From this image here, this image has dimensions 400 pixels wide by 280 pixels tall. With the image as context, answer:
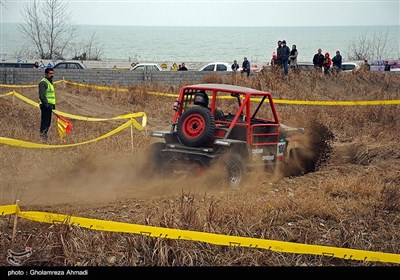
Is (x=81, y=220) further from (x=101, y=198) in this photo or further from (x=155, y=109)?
(x=155, y=109)

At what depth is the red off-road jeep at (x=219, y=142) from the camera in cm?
1031

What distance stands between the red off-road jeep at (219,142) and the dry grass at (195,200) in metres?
0.34

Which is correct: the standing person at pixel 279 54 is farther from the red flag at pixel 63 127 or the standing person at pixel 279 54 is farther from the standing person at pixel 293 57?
the red flag at pixel 63 127

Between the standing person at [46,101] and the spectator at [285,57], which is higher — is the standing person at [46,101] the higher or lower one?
the lower one

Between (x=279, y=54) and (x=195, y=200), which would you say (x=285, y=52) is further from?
(x=195, y=200)

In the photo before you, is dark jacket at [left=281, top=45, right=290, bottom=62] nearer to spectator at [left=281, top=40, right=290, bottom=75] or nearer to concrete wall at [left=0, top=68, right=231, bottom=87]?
spectator at [left=281, top=40, right=290, bottom=75]

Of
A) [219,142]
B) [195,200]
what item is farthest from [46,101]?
[195,200]

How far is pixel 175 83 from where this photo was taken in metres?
26.0

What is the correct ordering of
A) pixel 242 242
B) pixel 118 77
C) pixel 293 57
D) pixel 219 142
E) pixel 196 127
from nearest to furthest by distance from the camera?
pixel 242 242, pixel 219 142, pixel 196 127, pixel 293 57, pixel 118 77

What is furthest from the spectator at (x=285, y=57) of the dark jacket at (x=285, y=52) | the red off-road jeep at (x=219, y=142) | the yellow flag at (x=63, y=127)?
the red off-road jeep at (x=219, y=142)

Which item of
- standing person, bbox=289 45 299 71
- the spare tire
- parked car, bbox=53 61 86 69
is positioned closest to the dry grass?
the spare tire

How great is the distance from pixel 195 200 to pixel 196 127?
6.88 feet

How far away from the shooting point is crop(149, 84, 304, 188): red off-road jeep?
33.8ft

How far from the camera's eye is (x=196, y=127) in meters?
10.5
